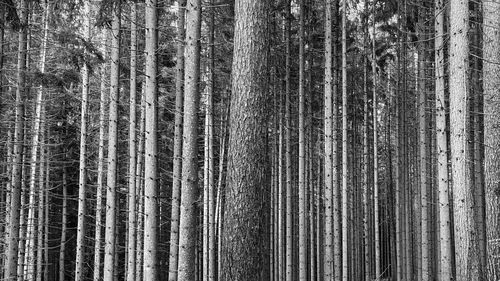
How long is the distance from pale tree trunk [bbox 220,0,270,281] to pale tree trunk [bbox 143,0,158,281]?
10.4 feet

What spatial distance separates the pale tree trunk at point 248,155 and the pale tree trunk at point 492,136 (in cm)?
397

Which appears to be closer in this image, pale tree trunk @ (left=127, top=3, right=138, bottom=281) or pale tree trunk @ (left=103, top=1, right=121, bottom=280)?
pale tree trunk @ (left=103, top=1, right=121, bottom=280)

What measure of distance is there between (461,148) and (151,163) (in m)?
5.26

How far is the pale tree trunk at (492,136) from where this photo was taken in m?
7.71

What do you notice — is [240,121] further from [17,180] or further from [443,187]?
[17,180]

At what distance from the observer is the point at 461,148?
7676 mm

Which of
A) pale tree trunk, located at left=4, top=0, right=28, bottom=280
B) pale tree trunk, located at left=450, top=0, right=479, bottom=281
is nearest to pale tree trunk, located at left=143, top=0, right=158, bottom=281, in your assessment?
pale tree trunk, located at left=4, top=0, right=28, bottom=280

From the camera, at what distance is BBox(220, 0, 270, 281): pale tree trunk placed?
223 inches

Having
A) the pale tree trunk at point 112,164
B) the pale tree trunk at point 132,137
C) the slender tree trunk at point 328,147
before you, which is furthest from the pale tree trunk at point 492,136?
the pale tree trunk at point 112,164

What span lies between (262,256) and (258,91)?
2011 millimetres

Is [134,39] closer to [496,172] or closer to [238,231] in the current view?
[238,231]

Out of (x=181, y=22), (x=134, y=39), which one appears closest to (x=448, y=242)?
(x=181, y=22)

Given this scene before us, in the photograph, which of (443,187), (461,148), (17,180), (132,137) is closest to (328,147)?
(443,187)

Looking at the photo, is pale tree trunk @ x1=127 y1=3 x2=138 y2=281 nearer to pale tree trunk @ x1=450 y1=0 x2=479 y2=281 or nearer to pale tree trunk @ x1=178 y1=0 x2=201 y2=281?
pale tree trunk @ x1=178 y1=0 x2=201 y2=281
